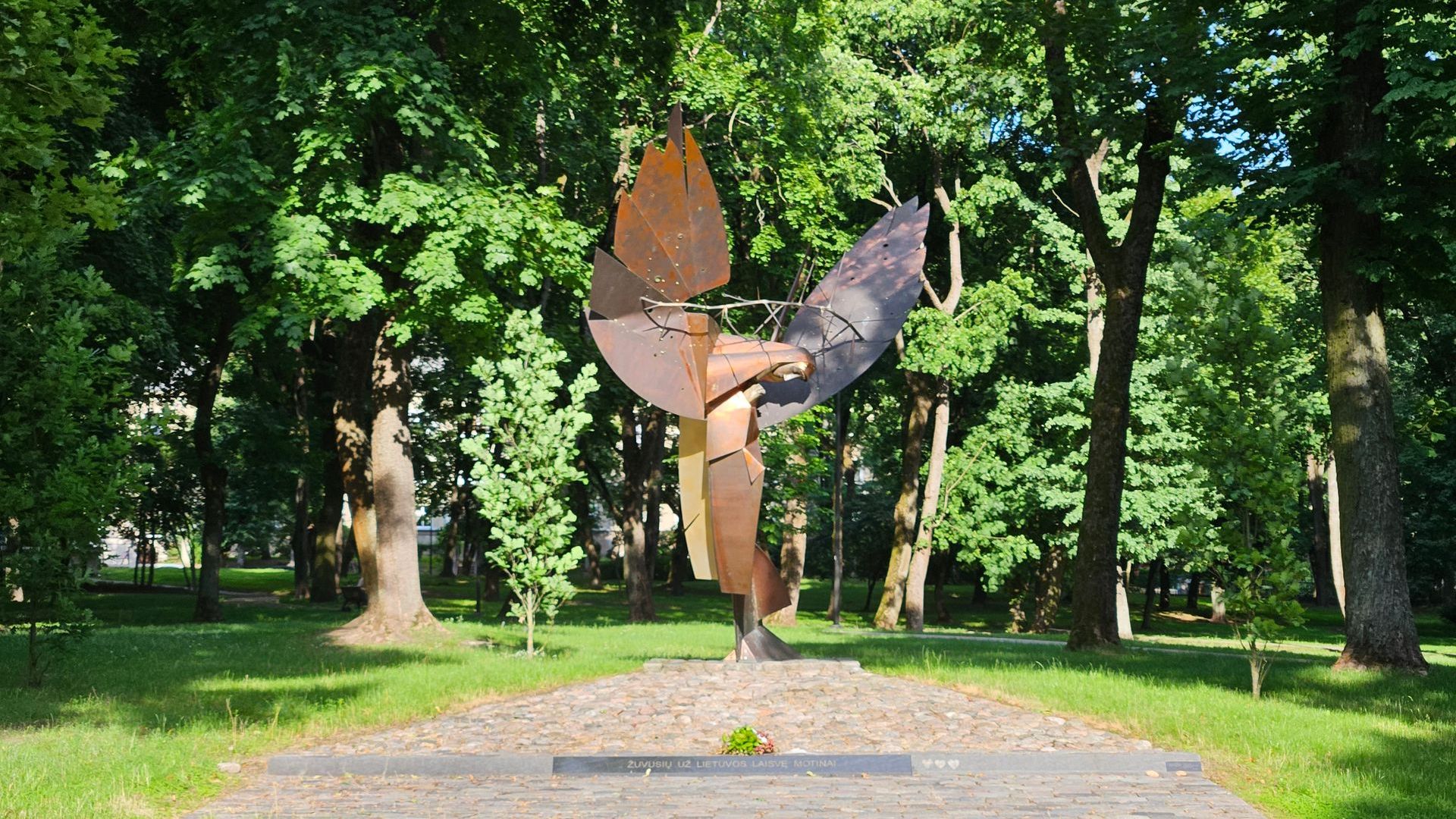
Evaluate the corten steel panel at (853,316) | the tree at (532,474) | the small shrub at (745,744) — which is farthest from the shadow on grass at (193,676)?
the corten steel panel at (853,316)

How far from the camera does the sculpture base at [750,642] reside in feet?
49.2

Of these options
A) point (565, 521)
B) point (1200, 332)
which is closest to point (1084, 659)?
point (565, 521)

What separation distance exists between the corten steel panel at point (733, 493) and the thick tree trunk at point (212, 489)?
55.1 feet

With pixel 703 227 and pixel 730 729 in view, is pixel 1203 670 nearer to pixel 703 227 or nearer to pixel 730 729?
pixel 730 729

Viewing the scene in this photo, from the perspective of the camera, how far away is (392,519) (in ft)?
65.7

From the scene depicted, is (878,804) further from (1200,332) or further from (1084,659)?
(1200,332)

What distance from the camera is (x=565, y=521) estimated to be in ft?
57.1

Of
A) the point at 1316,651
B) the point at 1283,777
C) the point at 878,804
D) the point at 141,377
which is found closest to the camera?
the point at 878,804

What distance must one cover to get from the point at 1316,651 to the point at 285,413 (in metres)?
Result: 25.4

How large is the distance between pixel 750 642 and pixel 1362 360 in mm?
8399

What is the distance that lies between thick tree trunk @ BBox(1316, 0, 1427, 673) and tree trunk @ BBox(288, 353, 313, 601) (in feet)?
78.5

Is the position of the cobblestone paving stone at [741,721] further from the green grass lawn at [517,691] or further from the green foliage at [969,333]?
the green foliage at [969,333]

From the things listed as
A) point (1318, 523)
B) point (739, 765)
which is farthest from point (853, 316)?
point (1318, 523)

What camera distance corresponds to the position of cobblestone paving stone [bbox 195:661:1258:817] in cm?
850
